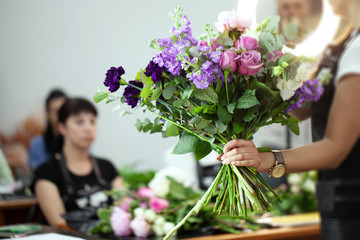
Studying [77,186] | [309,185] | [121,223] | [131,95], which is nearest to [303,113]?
[131,95]

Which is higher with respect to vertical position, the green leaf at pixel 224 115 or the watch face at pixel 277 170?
the green leaf at pixel 224 115

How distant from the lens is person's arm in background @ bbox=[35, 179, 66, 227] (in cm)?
270

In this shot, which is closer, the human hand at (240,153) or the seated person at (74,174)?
the human hand at (240,153)

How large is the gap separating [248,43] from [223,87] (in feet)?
0.40

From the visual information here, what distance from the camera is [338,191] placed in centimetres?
172

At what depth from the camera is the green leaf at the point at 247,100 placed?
1164 mm

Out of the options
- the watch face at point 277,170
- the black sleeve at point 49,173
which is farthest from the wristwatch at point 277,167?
the black sleeve at point 49,173

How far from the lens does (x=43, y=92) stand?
593cm

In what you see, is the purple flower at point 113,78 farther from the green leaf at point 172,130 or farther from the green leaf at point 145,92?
the green leaf at point 172,130

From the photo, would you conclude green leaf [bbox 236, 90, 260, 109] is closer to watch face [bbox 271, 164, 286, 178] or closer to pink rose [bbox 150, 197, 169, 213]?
watch face [bbox 271, 164, 286, 178]

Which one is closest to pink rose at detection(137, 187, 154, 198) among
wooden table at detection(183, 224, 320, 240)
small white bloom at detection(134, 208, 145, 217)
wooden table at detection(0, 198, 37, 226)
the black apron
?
small white bloom at detection(134, 208, 145, 217)

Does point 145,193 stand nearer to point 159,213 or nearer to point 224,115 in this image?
point 159,213

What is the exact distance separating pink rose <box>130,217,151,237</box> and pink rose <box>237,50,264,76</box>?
2.65 ft

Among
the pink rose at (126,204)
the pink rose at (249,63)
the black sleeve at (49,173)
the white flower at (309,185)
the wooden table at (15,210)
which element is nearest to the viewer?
the pink rose at (249,63)
